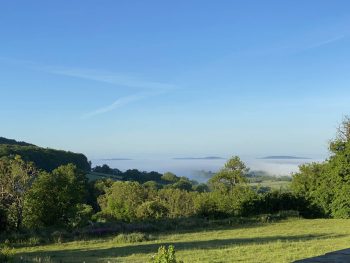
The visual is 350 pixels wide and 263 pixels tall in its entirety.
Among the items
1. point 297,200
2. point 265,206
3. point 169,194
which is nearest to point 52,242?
point 265,206

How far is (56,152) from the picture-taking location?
341 ft

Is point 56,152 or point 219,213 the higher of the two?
point 56,152

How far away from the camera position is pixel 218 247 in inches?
677

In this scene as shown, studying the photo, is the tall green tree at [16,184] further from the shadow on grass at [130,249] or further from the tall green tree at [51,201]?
the shadow on grass at [130,249]

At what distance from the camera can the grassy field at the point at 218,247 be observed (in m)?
14.1

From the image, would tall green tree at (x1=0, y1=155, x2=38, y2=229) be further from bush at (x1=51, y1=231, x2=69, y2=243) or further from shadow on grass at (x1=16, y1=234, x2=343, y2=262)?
shadow on grass at (x1=16, y1=234, x2=343, y2=262)

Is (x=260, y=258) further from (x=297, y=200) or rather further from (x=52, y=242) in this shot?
(x=297, y=200)

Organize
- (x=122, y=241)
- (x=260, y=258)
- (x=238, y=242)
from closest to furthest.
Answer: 1. (x=260, y=258)
2. (x=238, y=242)
3. (x=122, y=241)

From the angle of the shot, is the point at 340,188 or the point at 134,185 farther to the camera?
the point at 134,185

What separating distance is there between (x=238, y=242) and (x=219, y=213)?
15.4m

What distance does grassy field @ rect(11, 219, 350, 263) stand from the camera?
1405 cm

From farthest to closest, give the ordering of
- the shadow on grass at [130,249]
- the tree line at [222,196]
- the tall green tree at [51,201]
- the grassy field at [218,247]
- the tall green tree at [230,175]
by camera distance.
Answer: the tall green tree at [230,175]
the tall green tree at [51,201]
the tree line at [222,196]
the shadow on grass at [130,249]
the grassy field at [218,247]

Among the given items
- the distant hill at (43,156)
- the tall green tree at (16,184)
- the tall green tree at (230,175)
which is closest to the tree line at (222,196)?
the tall green tree at (16,184)

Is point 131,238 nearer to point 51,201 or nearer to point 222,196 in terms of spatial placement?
point 222,196
